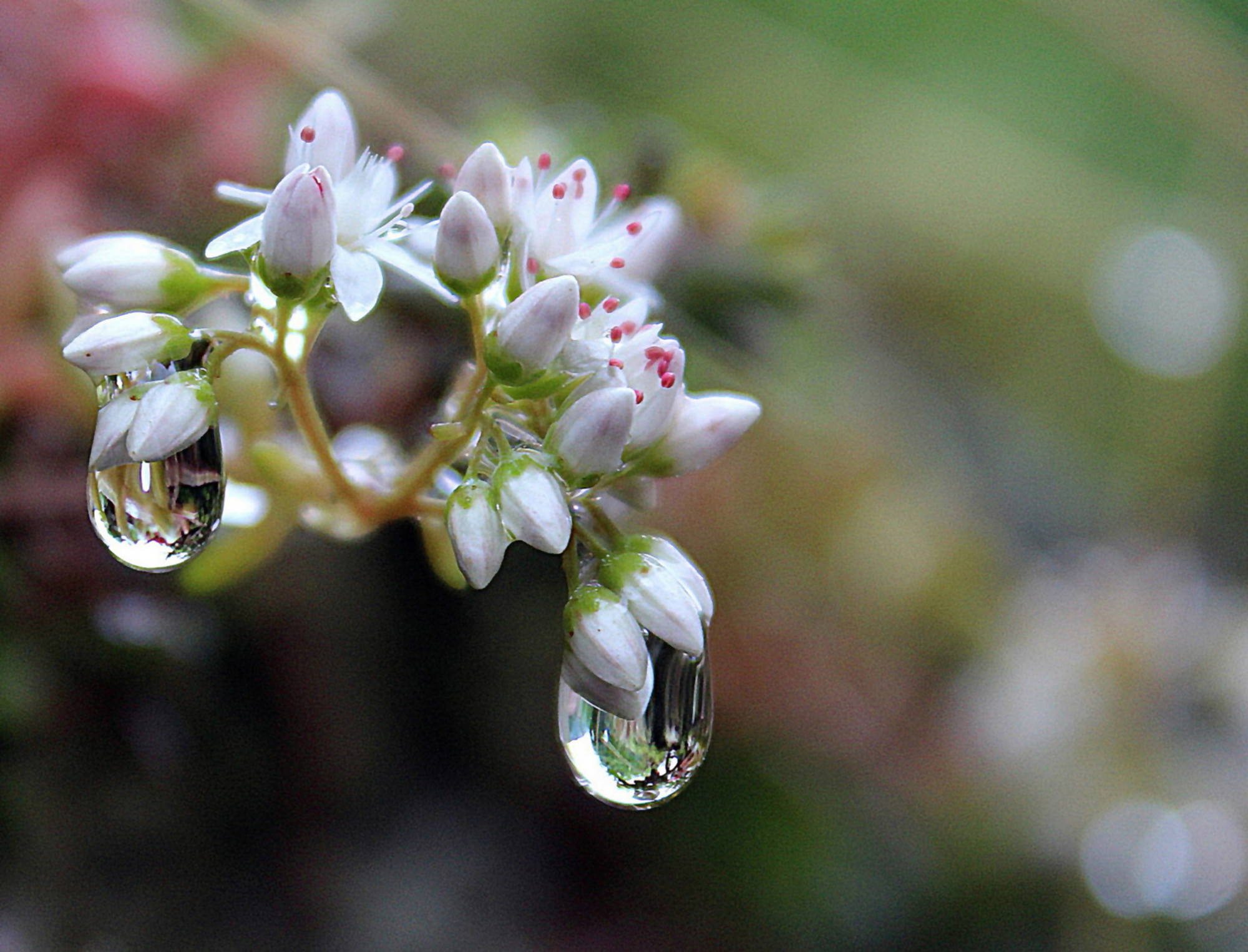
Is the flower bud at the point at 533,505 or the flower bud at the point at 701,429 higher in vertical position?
the flower bud at the point at 701,429

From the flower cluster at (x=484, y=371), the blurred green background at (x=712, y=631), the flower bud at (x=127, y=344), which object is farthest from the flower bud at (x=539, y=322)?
the blurred green background at (x=712, y=631)

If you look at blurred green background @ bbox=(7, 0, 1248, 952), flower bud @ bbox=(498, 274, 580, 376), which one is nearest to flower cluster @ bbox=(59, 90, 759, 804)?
flower bud @ bbox=(498, 274, 580, 376)

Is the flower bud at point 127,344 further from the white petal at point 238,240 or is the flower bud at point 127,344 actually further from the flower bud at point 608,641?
the flower bud at point 608,641

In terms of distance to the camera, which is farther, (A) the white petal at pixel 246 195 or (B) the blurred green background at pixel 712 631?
(B) the blurred green background at pixel 712 631

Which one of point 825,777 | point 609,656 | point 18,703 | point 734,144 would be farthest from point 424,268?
point 734,144

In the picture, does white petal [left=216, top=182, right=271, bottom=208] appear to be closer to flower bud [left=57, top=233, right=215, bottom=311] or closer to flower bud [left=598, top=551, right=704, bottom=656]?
flower bud [left=57, top=233, right=215, bottom=311]

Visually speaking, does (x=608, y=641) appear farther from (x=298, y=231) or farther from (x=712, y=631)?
(x=712, y=631)

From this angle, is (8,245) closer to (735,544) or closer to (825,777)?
(735,544)

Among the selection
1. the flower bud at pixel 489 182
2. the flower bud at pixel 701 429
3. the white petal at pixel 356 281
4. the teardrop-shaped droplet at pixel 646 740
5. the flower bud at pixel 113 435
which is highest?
the flower bud at pixel 489 182
